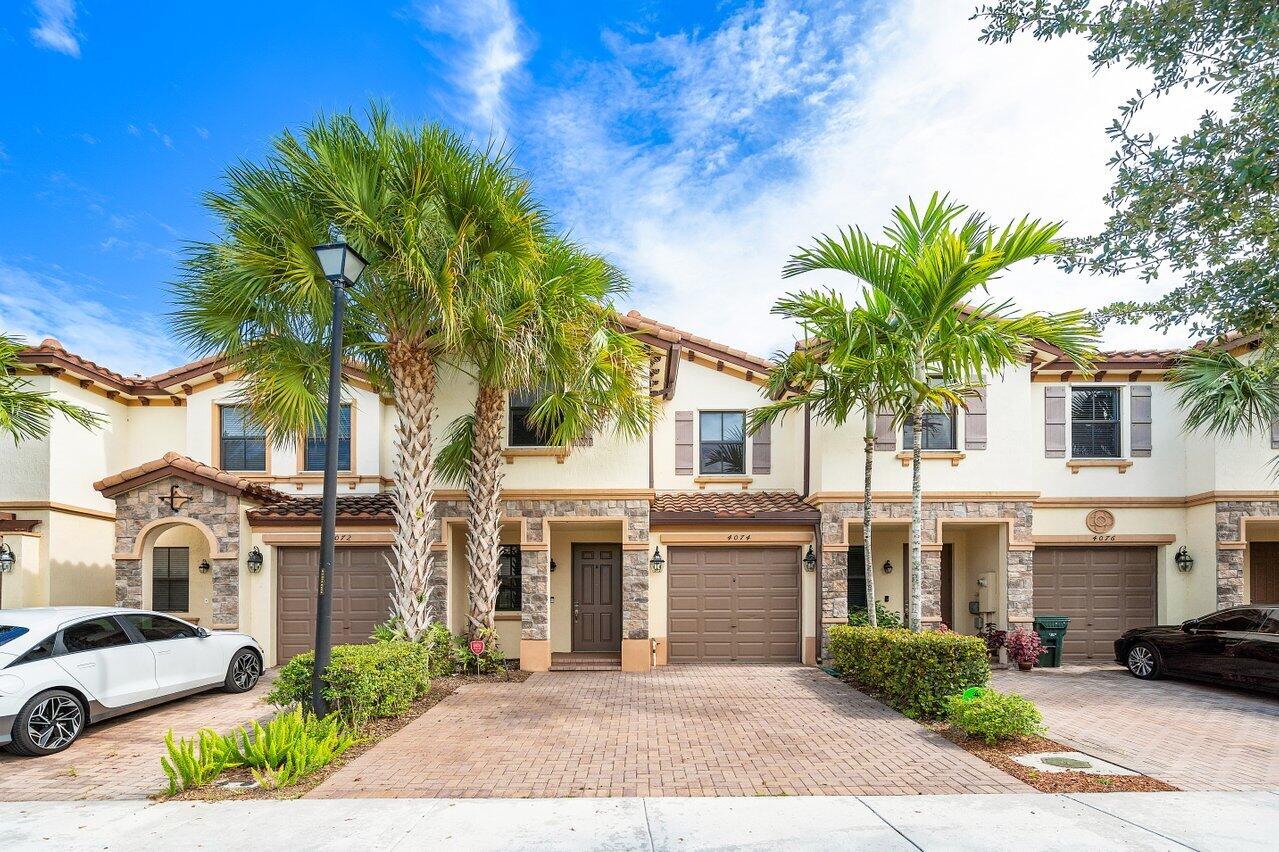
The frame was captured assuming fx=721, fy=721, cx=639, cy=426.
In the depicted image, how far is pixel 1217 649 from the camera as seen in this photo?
38.5 feet

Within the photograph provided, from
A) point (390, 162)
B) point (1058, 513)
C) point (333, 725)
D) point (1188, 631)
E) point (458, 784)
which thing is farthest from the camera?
point (1058, 513)

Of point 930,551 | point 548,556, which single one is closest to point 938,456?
point 930,551

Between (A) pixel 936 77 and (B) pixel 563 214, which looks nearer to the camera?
(A) pixel 936 77

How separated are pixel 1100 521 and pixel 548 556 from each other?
11390 mm

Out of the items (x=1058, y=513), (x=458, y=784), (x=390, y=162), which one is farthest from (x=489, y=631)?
(x=1058, y=513)

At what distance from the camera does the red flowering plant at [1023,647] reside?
13.5 metres

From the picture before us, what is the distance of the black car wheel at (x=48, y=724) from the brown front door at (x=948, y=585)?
15.3 metres

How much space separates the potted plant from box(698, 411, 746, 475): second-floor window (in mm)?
6111

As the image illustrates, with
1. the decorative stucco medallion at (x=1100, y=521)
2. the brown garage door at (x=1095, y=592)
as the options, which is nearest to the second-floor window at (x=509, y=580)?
the brown garage door at (x=1095, y=592)

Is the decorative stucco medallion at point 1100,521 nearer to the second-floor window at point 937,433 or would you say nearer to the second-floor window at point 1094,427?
the second-floor window at point 1094,427

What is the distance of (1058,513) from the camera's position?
49.4 feet

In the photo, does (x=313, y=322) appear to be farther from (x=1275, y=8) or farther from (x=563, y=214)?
(x=1275, y=8)

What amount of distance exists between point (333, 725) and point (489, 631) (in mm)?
4889

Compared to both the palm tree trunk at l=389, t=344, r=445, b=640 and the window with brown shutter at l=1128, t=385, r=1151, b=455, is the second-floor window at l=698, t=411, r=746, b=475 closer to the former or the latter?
the palm tree trunk at l=389, t=344, r=445, b=640
